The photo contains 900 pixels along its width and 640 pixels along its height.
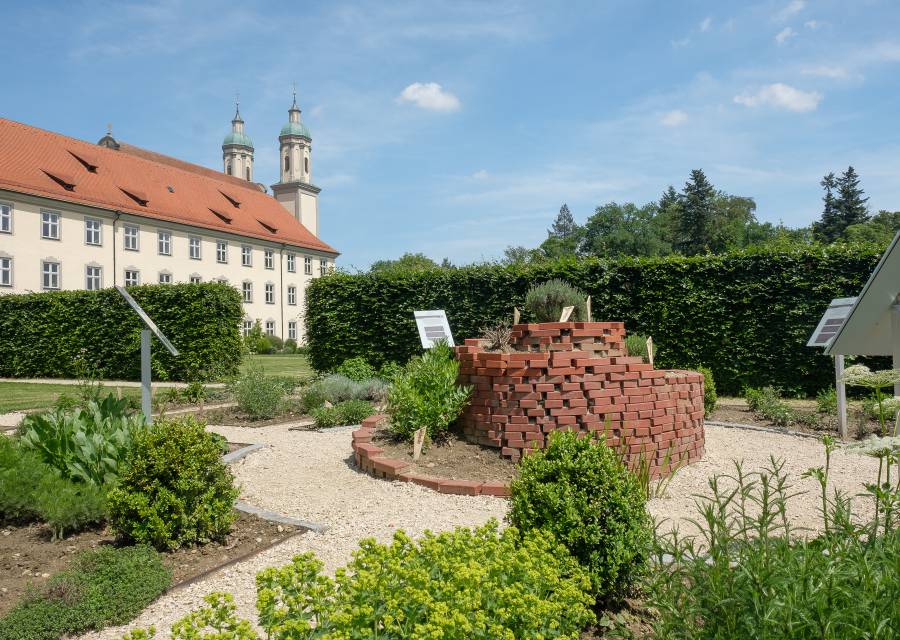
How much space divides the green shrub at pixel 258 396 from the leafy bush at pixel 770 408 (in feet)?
25.0

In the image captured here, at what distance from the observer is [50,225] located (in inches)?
1180

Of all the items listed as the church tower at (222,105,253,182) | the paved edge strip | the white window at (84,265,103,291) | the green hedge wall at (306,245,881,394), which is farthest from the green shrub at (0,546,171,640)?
the church tower at (222,105,253,182)

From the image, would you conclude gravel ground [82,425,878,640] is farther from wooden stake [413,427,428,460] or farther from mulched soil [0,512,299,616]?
wooden stake [413,427,428,460]

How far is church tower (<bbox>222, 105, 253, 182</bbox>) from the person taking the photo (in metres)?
Answer: 71.3

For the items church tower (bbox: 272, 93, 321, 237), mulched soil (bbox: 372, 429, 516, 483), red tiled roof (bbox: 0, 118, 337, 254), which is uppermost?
church tower (bbox: 272, 93, 321, 237)

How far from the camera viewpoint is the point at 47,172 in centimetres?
3075

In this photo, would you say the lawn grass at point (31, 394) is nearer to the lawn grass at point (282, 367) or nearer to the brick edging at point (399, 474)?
the lawn grass at point (282, 367)

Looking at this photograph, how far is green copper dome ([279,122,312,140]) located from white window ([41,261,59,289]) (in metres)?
38.5

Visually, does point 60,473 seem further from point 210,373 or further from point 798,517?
point 210,373

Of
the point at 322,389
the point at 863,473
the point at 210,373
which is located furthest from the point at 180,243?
the point at 863,473

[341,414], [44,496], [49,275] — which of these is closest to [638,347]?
[341,414]

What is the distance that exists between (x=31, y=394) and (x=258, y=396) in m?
8.79

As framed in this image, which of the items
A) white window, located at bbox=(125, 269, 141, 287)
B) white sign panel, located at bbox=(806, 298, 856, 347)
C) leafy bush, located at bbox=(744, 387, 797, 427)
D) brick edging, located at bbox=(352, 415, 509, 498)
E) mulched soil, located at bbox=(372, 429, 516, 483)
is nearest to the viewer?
brick edging, located at bbox=(352, 415, 509, 498)

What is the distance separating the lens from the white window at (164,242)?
117 feet
